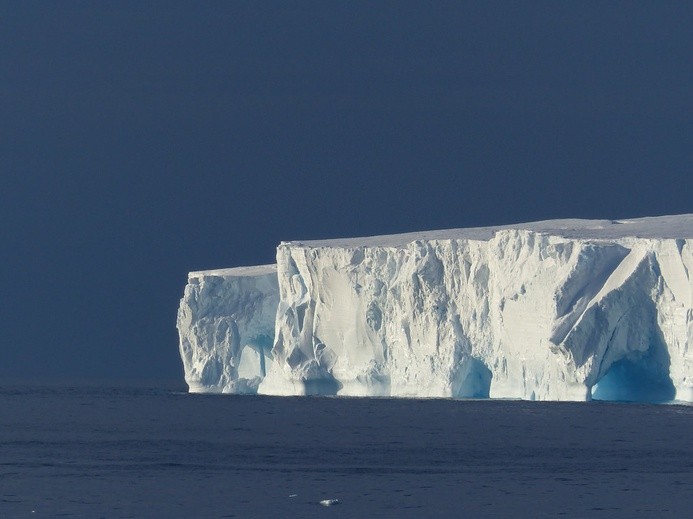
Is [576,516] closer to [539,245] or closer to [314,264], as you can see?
[539,245]

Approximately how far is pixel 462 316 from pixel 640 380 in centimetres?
574

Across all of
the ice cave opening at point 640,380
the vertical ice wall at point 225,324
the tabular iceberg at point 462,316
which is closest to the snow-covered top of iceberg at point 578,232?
the tabular iceberg at point 462,316

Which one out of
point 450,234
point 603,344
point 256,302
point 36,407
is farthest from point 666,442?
point 36,407

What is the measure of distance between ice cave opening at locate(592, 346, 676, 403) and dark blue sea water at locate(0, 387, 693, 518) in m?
0.61

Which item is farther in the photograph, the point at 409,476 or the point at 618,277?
the point at 618,277

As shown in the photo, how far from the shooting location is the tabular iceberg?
41.8 meters

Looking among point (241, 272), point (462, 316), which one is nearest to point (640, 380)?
point (462, 316)

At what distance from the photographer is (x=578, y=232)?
4653 cm

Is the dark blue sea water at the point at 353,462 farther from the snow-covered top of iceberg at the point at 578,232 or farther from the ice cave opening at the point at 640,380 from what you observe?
the snow-covered top of iceberg at the point at 578,232

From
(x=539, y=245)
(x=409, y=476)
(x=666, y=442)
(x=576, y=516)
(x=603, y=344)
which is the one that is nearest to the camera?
(x=576, y=516)

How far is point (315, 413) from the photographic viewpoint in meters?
46.5

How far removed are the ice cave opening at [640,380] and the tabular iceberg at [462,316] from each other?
0.04 metres

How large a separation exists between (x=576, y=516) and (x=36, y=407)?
33.8m

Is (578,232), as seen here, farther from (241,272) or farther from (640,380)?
(241,272)
